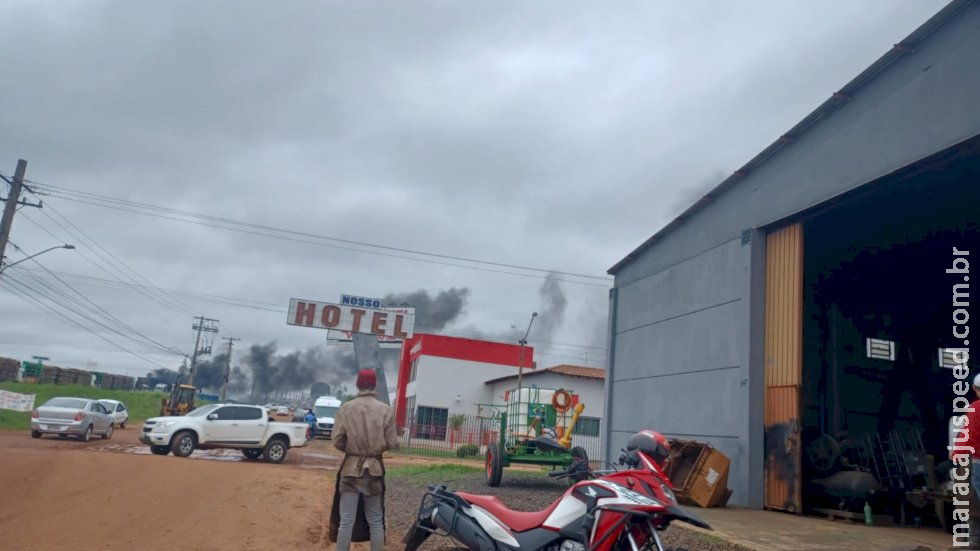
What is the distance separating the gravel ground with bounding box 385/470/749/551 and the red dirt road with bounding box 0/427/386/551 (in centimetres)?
96

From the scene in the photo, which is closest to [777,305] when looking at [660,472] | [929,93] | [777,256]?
[777,256]

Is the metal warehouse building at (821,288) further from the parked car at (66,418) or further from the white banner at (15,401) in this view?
the white banner at (15,401)

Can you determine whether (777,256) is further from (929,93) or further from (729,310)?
(929,93)

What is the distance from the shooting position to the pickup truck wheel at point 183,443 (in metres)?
21.3

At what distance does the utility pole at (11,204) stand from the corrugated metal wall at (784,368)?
22778 millimetres

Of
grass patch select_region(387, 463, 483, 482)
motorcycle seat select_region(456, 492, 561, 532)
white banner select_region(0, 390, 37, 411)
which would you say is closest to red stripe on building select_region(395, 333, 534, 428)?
white banner select_region(0, 390, 37, 411)

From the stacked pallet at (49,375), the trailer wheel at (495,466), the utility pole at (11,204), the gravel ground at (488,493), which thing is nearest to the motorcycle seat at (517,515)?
the gravel ground at (488,493)

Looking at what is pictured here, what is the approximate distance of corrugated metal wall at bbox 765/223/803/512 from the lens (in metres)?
11.2

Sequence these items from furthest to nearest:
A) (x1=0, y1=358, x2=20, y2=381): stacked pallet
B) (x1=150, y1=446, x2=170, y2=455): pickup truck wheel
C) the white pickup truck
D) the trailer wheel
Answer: (x1=0, y1=358, x2=20, y2=381): stacked pallet
(x1=150, y1=446, x2=170, y2=455): pickup truck wheel
the white pickup truck
the trailer wheel

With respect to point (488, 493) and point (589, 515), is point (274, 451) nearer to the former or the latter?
point (488, 493)

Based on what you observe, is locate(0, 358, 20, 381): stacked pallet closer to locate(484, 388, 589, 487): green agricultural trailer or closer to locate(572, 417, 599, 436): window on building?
locate(572, 417, 599, 436): window on building

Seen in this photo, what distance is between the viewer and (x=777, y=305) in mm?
12016

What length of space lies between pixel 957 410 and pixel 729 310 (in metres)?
3.81

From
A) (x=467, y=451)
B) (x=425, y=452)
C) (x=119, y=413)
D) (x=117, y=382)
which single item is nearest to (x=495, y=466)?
(x=467, y=451)
